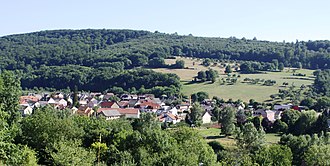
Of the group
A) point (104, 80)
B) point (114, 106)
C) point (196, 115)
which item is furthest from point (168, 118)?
point (104, 80)

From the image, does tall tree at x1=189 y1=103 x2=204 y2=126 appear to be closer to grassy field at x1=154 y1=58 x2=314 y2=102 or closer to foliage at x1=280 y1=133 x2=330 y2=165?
foliage at x1=280 y1=133 x2=330 y2=165

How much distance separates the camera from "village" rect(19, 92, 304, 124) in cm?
6981

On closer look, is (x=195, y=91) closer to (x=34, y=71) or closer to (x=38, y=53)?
(x=34, y=71)

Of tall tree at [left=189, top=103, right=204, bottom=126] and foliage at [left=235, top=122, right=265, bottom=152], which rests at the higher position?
foliage at [left=235, top=122, right=265, bottom=152]

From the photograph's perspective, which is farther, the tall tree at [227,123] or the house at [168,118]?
the house at [168,118]

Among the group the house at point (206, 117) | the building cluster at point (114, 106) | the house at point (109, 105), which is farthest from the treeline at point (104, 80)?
the house at point (206, 117)

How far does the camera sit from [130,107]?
84.8 metres

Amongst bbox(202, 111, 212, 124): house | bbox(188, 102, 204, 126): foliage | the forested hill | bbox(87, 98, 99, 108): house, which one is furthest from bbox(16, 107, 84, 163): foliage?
the forested hill

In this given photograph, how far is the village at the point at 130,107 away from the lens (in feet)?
229

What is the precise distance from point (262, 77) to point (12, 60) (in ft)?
268

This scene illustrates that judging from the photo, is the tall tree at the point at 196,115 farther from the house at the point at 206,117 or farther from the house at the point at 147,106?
the house at the point at 147,106

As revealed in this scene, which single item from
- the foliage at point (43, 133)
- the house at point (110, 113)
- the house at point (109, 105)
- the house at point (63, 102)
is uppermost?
the foliage at point (43, 133)

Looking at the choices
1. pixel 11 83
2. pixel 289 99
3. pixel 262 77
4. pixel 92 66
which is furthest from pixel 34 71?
pixel 11 83

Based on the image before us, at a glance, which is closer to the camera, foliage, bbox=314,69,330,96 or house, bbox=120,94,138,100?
foliage, bbox=314,69,330,96
